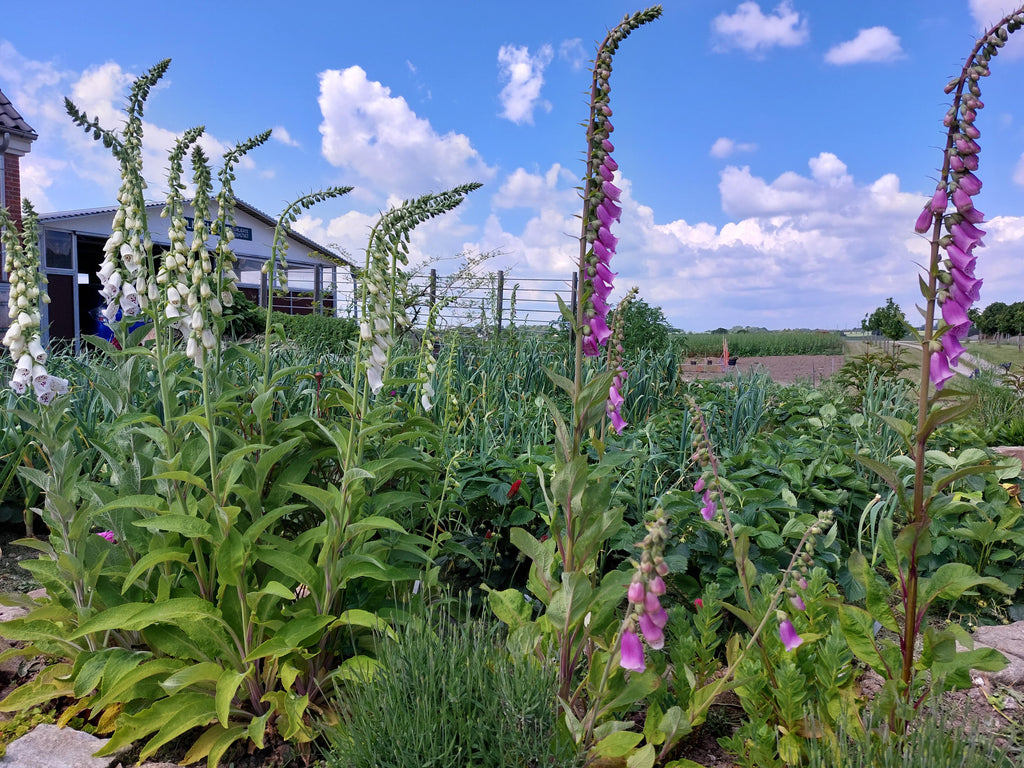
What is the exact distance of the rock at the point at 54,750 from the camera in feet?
7.41

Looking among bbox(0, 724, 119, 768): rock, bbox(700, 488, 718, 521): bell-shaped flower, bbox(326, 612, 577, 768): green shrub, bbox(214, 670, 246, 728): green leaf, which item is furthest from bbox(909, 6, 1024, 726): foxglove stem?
bbox(0, 724, 119, 768): rock

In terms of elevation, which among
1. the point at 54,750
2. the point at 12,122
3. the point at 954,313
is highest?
the point at 12,122

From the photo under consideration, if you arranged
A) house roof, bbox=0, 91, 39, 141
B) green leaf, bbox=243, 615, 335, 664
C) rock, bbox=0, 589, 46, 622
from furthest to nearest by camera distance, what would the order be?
→ house roof, bbox=0, 91, 39, 141
rock, bbox=0, 589, 46, 622
green leaf, bbox=243, 615, 335, 664

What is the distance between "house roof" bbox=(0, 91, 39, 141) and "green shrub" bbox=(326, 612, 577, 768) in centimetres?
1669

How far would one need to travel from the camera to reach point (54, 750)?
2.34 metres

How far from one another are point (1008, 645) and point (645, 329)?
21.6 feet

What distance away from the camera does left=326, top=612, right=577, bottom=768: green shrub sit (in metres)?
1.72

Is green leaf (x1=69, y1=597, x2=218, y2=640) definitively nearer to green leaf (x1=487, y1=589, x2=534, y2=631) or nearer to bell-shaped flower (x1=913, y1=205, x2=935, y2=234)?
green leaf (x1=487, y1=589, x2=534, y2=631)

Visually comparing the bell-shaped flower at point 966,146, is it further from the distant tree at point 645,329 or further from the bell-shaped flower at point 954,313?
the distant tree at point 645,329

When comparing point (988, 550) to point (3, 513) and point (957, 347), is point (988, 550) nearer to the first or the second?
point (957, 347)

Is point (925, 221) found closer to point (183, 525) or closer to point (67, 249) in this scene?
point (183, 525)

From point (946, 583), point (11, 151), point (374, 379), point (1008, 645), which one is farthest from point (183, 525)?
point (11, 151)

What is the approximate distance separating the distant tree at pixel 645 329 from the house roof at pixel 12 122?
13.4 metres

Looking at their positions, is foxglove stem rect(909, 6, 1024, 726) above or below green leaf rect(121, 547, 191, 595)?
above
